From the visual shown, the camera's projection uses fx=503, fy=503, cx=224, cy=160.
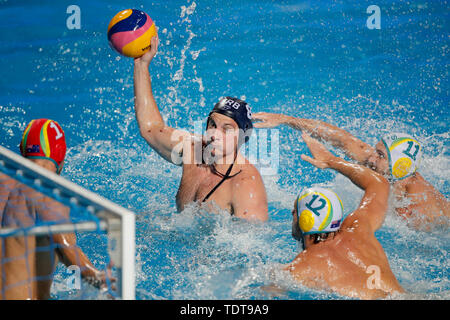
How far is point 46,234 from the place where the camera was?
225cm

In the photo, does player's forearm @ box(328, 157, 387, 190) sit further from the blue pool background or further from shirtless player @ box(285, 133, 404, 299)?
the blue pool background

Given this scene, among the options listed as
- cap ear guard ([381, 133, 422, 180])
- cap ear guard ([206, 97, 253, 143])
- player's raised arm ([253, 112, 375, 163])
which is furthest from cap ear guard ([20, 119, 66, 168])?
cap ear guard ([381, 133, 422, 180])

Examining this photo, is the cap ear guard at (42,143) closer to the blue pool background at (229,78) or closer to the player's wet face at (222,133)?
the player's wet face at (222,133)

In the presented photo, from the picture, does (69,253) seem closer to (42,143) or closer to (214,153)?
(42,143)

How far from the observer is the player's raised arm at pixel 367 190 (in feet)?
10.6

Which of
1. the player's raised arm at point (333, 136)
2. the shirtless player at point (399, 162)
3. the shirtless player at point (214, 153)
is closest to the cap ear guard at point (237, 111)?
the shirtless player at point (214, 153)

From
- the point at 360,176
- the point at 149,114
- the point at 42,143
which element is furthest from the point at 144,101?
the point at 360,176

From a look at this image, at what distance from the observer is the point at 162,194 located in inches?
202

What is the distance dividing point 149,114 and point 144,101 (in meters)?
0.10

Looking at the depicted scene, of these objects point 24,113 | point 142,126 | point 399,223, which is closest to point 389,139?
point 399,223

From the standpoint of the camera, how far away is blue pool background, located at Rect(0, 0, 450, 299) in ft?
18.7

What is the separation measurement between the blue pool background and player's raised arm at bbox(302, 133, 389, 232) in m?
1.02

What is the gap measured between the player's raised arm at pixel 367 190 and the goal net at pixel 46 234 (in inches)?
63.8

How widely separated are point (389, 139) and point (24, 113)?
476 centimetres
